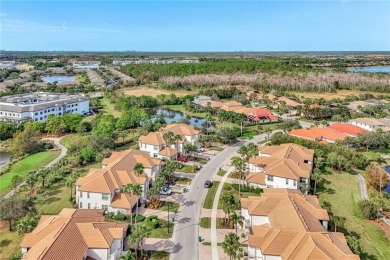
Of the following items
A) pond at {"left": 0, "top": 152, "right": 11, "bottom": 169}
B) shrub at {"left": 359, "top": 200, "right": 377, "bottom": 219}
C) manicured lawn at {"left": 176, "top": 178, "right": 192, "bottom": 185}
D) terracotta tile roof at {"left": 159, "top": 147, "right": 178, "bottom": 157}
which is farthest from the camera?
pond at {"left": 0, "top": 152, "right": 11, "bottom": 169}

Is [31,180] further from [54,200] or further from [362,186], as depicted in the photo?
[362,186]

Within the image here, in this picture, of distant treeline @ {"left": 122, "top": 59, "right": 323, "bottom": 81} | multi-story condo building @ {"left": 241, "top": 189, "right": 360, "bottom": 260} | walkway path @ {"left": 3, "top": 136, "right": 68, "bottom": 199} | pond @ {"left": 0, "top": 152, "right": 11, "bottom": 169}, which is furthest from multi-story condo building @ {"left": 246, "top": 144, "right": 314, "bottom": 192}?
distant treeline @ {"left": 122, "top": 59, "right": 323, "bottom": 81}

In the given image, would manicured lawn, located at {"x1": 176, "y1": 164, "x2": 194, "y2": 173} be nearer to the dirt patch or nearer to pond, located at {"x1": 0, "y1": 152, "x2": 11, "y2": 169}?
pond, located at {"x1": 0, "y1": 152, "x2": 11, "y2": 169}

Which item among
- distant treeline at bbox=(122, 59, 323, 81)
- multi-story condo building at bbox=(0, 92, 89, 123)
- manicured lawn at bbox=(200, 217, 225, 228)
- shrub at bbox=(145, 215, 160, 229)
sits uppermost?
distant treeline at bbox=(122, 59, 323, 81)

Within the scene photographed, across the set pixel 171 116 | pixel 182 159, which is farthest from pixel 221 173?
pixel 171 116

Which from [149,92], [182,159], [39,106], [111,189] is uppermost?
[39,106]

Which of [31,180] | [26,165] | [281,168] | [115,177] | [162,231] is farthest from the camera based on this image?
[26,165]

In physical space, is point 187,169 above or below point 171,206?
above

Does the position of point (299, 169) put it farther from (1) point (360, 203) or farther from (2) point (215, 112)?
(2) point (215, 112)
